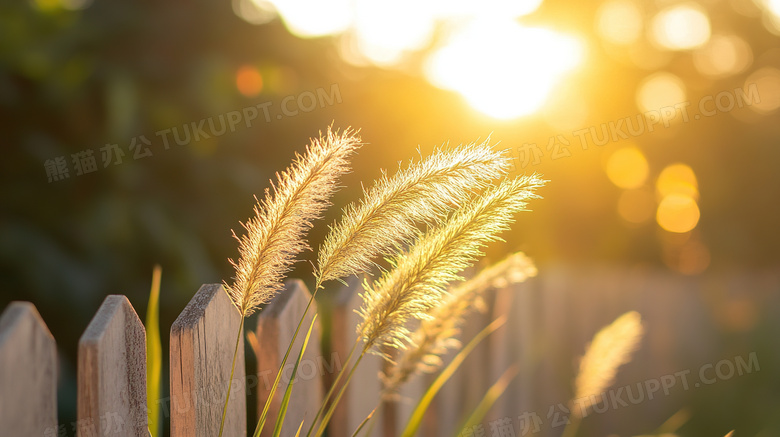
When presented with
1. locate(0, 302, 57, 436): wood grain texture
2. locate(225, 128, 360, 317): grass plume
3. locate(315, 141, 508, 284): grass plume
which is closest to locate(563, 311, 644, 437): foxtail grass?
locate(315, 141, 508, 284): grass plume

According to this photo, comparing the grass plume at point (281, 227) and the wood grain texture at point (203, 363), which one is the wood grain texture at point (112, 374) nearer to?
the wood grain texture at point (203, 363)

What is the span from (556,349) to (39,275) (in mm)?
3603

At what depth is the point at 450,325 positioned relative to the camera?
1280 millimetres

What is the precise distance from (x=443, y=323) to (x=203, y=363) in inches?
19.8

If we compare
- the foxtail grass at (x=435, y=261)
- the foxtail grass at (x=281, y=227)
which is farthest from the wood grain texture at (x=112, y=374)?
the foxtail grass at (x=435, y=261)

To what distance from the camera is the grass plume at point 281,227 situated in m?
1.09

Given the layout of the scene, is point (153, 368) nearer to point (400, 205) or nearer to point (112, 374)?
point (112, 374)

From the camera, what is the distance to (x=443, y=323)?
1284 mm

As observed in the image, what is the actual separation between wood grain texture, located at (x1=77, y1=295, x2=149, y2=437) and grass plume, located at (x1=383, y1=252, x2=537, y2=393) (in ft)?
1.62

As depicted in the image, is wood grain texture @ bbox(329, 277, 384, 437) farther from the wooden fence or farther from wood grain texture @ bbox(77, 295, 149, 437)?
wood grain texture @ bbox(77, 295, 149, 437)

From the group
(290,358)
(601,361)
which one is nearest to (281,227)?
(290,358)

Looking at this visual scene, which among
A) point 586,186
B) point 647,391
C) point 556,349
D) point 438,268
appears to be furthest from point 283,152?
point 586,186

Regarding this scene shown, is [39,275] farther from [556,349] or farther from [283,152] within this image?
[556,349]

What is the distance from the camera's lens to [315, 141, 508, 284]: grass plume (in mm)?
1115
